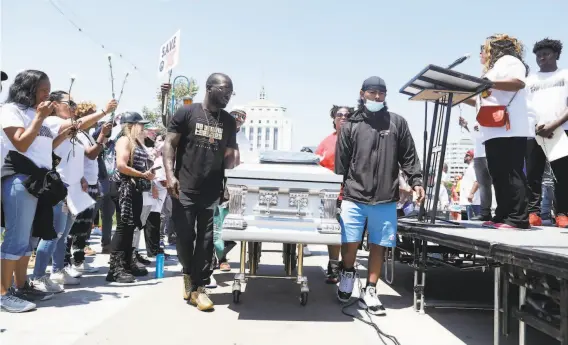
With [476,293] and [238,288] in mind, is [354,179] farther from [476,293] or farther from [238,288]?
[476,293]

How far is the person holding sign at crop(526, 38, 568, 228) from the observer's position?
15.3 feet

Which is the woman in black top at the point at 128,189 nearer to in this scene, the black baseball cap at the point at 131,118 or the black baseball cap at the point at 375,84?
the black baseball cap at the point at 131,118

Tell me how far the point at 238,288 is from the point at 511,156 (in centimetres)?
282

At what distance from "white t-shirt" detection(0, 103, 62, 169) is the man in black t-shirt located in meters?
1.05

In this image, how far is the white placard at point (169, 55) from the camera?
898 centimetres

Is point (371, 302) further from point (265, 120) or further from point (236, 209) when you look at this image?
point (265, 120)

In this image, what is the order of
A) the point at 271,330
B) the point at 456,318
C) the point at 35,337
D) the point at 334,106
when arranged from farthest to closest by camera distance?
1. the point at 334,106
2. the point at 456,318
3. the point at 271,330
4. the point at 35,337

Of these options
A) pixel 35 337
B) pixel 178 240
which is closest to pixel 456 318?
pixel 178 240

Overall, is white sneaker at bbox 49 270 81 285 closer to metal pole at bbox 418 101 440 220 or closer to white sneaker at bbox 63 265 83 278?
white sneaker at bbox 63 265 83 278

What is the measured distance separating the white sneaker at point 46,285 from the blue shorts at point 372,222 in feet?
9.63

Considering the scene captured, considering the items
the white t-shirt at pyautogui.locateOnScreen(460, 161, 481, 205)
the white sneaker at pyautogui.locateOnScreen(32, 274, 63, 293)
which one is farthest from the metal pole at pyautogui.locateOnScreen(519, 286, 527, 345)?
the white t-shirt at pyautogui.locateOnScreen(460, 161, 481, 205)

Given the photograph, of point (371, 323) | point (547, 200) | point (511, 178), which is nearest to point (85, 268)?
point (371, 323)

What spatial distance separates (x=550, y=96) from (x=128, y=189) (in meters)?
4.82

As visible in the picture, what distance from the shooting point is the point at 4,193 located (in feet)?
12.7
